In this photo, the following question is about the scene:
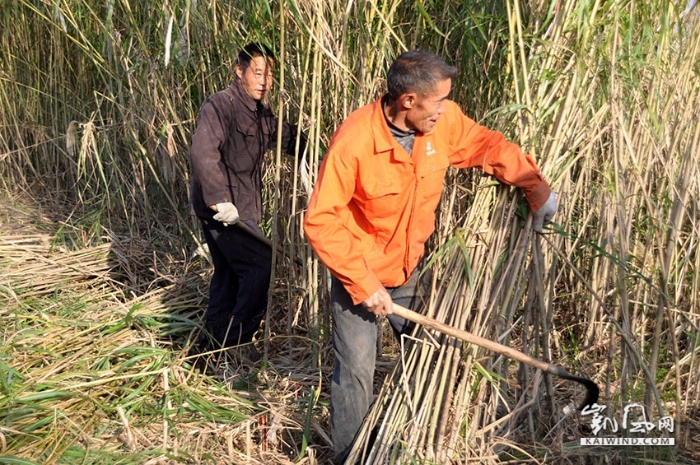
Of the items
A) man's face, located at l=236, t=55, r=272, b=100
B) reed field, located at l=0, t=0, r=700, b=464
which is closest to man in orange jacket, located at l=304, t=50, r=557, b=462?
reed field, located at l=0, t=0, r=700, b=464

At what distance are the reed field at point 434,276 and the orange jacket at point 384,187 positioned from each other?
4.7 inches

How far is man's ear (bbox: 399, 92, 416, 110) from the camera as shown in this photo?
222cm

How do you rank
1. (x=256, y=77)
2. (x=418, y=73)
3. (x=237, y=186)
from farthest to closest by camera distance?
(x=237, y=186) → (x=256, y=77) → (x=418, y=73)

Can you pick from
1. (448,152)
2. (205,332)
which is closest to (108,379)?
(205,332)

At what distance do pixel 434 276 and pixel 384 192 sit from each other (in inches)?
14.4

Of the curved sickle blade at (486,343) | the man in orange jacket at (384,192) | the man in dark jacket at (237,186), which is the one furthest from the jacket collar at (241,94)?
the curved sickle blade at (486,343)

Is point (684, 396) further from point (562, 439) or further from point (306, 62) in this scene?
point (306, 62)

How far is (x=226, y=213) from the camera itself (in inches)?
125

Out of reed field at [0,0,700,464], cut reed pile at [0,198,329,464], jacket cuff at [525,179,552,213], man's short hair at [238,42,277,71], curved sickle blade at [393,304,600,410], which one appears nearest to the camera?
curved sickle blade at [393,304,600,410]

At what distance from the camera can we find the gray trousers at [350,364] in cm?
247

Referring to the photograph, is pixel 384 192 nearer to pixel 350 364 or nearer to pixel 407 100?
pixel 407 100

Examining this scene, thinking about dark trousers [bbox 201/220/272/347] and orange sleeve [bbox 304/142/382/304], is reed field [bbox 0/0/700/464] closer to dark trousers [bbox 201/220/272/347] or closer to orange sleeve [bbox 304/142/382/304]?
dark trousers [bbox 201/220/272/347]

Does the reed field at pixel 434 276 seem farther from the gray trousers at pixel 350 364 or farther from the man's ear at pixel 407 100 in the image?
the man's ear at pixel 407 100

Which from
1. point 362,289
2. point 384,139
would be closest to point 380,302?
point 362,289
